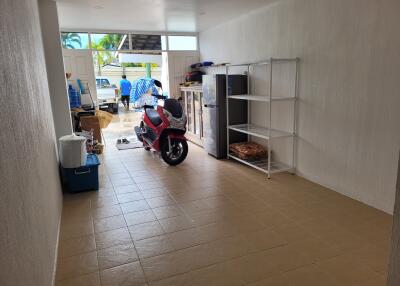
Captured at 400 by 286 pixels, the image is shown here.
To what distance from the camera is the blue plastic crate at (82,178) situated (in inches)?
143

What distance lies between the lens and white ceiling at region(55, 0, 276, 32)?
425 cm

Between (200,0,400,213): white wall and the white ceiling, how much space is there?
2.37 ft

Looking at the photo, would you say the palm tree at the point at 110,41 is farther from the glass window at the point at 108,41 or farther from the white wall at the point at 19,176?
the white wall at the point at 19,176

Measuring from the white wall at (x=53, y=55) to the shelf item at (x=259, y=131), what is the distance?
2.61 m

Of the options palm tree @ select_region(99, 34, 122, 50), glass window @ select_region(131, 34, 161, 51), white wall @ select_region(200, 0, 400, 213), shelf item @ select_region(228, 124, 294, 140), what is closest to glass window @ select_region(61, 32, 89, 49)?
palm tree @ select_region(99, 34, 122, 50)

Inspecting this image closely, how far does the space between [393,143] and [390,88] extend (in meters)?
0.53

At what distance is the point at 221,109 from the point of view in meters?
5.06

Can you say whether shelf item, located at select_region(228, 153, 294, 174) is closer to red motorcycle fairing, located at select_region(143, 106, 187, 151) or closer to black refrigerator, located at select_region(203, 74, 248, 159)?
black refrigerator, located at select_region(203, 74, 248, 159)

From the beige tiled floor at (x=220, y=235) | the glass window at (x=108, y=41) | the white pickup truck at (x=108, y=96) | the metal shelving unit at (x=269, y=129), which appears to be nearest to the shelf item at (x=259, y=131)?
the metal shelving unit at (x=269, y=129)

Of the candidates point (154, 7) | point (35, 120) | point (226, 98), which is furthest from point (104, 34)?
point (35, 120)

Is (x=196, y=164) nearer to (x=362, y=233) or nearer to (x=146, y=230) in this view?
(x=146, y=230)

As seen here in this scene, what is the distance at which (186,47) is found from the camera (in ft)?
23.1

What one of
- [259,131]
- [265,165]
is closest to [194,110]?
[259,131]

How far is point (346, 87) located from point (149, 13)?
3.27 metres
